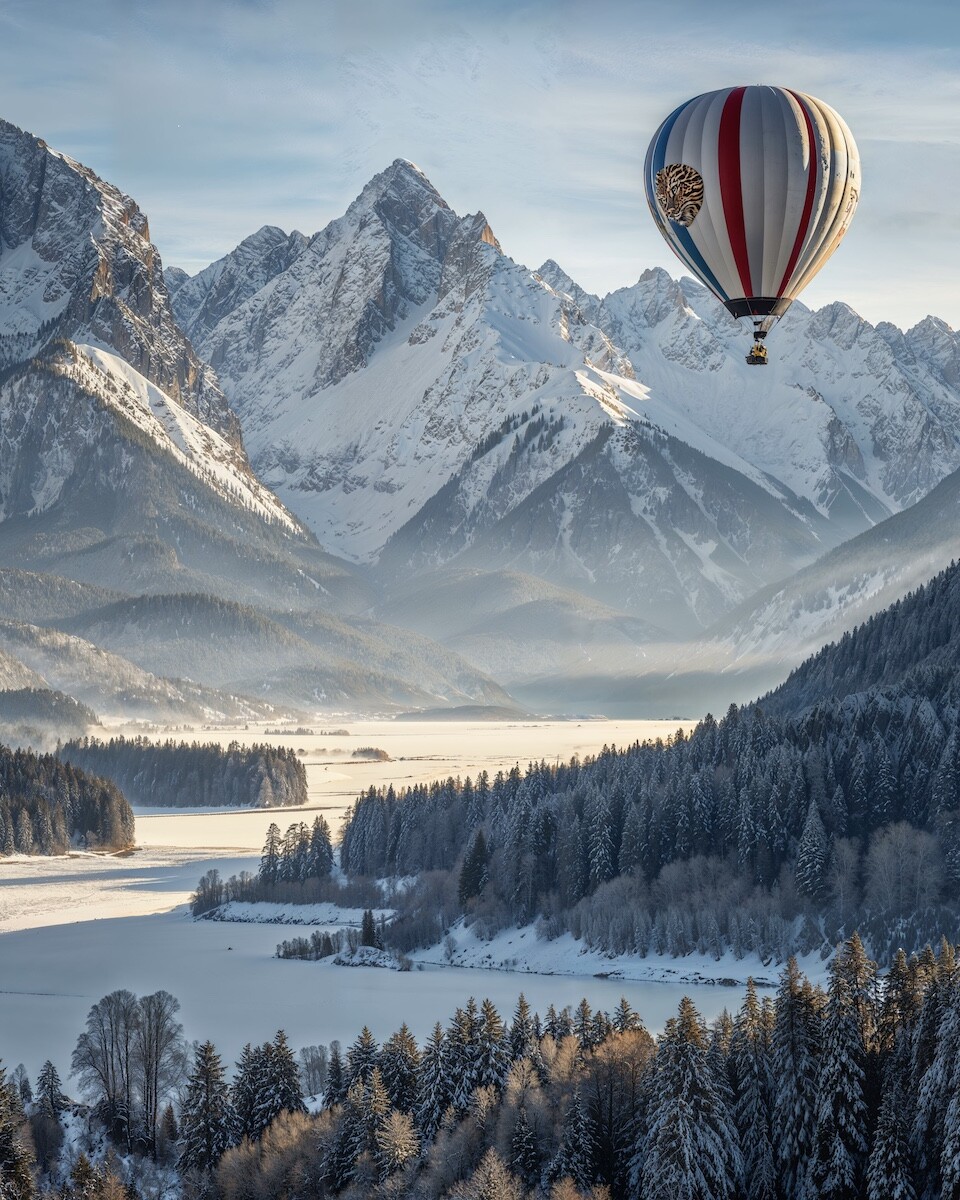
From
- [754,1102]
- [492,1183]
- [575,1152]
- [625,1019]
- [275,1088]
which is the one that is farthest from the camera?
[625,1019]

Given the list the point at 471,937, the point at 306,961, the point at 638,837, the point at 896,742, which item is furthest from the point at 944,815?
the point at 306,961

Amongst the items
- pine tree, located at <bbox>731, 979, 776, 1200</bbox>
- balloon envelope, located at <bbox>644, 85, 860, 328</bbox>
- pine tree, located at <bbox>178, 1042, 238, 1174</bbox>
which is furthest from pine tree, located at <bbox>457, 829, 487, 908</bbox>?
pine tree, located at <bbox>731, 979, 776, 1200</bbox>

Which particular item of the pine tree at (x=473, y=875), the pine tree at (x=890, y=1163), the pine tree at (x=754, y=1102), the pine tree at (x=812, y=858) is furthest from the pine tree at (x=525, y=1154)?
the pine tree at (x=473, y=875)

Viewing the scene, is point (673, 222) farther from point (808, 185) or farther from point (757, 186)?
point (808, 185)

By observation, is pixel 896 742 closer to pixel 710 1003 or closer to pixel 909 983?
pixel 710 1003

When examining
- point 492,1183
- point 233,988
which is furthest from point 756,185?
point 233,988
